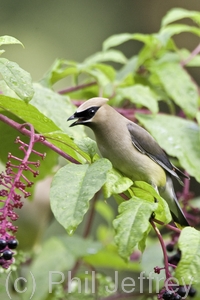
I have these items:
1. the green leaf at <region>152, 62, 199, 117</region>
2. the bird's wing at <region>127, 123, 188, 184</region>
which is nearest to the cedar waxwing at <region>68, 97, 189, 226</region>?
the bird's wing at <region>127, 123, 188, 184</region>

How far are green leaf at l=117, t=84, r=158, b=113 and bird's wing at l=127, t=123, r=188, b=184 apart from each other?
0.61ft

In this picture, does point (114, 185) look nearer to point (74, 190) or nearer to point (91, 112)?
point (74, 190)

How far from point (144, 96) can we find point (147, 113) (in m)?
0.28

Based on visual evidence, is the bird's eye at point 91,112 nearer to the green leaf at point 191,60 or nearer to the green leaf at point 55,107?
the green leaf at point 55,107

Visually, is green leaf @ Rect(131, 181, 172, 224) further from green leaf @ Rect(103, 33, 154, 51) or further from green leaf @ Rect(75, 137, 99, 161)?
green leaf @ Rect(103, 33, 154, 51)

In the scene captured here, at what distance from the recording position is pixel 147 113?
3119mm

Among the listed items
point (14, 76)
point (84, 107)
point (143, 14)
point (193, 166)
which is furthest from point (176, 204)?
point (143, 14)

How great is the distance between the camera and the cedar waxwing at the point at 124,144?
2.38 meters

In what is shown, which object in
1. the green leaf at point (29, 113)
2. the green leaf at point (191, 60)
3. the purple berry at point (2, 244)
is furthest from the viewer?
the green leaf at point (191, 60)

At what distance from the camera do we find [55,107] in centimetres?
253

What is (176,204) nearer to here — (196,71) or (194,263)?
(194,263)

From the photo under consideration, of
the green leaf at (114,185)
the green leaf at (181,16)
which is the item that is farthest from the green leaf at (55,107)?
the green leaf at (181,16)

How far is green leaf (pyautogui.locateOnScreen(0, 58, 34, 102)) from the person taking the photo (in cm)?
175

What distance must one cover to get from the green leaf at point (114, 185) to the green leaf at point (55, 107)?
63cm
